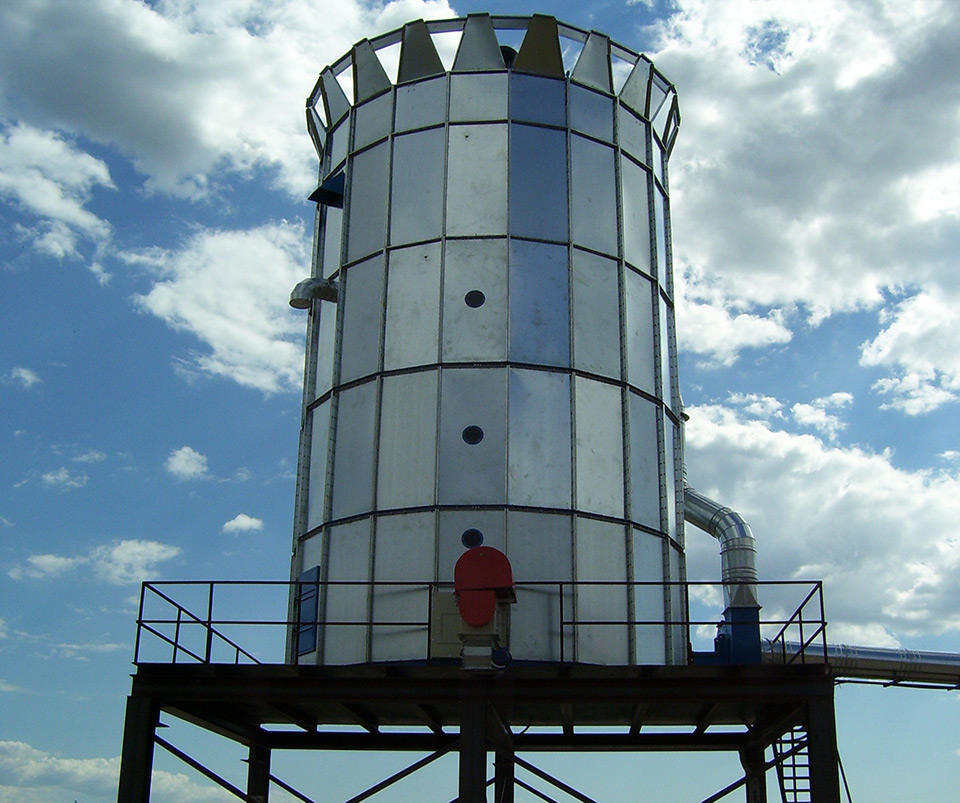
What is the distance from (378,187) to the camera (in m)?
20.8

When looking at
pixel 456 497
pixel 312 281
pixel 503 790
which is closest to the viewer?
pixel 456 497

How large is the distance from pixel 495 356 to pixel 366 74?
663cm

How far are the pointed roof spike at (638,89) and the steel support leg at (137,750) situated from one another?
13493mm

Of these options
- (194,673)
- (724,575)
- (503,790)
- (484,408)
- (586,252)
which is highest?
(586,252)

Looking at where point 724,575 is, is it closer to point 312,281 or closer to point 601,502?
point 601,502

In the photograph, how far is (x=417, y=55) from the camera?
21.2 m

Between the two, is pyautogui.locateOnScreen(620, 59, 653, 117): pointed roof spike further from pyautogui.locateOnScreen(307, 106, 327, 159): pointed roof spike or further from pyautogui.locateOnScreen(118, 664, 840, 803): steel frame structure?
pyautogui.locateOnScreen(118, 664, 840, 803): steel frame structure

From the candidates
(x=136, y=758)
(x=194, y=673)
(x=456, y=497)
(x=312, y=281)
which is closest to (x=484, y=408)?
(x=456, y=497)

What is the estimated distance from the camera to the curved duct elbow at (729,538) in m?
20.0

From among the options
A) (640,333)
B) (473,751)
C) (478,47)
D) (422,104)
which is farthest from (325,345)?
(473,751)

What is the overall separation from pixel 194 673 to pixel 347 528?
3740 millimetres

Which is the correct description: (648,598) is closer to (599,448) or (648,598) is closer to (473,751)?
(599,448)

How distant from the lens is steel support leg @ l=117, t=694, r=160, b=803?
15336 mm

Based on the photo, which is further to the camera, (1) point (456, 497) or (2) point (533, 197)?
(2) point (533, 197)
